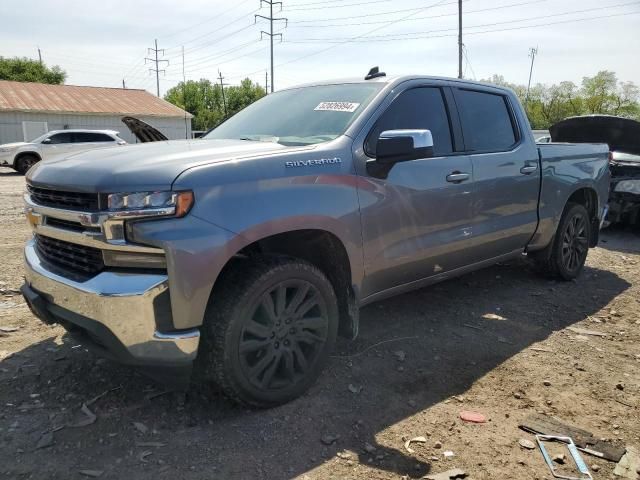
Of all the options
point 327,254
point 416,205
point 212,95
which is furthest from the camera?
point 212,95

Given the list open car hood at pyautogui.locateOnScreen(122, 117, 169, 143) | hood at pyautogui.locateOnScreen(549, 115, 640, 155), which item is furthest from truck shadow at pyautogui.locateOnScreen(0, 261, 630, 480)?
hood at pyautogui.locateOnScreen(549, 115, 640, 155)

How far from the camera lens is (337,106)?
3623 mm

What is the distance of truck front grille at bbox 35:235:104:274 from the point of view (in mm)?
2625

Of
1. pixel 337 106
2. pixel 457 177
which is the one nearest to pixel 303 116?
pixel 337 106

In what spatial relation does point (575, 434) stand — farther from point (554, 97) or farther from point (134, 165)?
point (554, 97)

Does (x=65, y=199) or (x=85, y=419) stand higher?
(x=65, y=199)

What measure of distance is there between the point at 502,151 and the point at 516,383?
6.42 ft

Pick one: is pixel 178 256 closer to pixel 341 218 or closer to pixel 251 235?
pixel 251 235

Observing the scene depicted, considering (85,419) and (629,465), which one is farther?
(85,419)

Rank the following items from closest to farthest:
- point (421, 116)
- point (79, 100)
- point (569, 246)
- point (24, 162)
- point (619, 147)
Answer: point (421, 116) < point (569, 246) < point (619, 147) < point (24, 162) < point (79, 100)

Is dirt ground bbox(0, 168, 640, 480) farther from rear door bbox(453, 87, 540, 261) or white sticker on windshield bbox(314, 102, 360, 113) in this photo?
white sticker on windshield bbox(314, 102, 360, 113)

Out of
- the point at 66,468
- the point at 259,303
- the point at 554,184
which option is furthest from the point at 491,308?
the point at 66,468

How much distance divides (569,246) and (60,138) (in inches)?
702

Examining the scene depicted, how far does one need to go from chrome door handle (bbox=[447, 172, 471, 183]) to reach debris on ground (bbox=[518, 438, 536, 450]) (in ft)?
5.85
